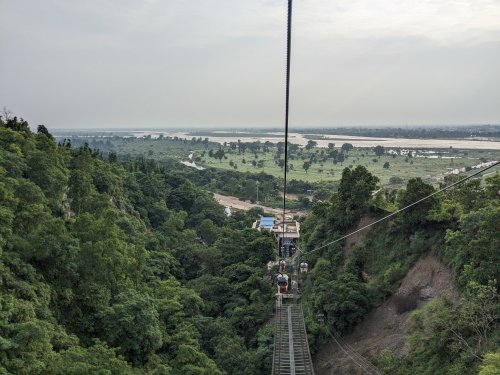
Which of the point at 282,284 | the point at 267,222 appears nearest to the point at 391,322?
the point at 282,284

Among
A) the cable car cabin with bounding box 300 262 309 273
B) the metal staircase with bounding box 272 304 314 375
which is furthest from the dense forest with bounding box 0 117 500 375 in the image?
the metal staircase with bounding box 272 304 314 375

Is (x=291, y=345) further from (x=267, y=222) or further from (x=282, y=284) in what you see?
(x=267, y=222)

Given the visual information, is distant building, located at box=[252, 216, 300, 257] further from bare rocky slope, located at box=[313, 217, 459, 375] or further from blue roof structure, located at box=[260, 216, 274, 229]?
bare rocky slope, located at box=[313, 217, 459, 375]

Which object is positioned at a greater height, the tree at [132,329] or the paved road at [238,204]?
the tree at [132,329]

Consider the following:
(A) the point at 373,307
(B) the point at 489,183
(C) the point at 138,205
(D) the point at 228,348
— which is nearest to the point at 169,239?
(C) the point at 138,205

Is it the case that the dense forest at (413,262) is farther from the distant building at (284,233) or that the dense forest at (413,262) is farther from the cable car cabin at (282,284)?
the distant building at (284,233)

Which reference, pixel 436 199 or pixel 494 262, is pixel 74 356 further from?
pixel 436 199

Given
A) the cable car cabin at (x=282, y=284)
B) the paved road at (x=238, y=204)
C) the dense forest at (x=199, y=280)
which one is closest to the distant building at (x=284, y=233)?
the dense forest at (x=199, y=280)

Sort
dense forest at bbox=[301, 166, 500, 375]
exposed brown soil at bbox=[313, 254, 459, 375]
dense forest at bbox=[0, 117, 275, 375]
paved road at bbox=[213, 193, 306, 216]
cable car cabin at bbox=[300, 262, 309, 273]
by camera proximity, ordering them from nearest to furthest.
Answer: dense forest at bbox=[0, 117, 275, 375], dense forest at bbox=[301, 166, 500, 375], exposed brown soil at bbox=[313, 254, 459, 375], cable car cabin at bbox=[300, 262, 309, 273], paved road at bbox=[213, 193, 306, 216]
